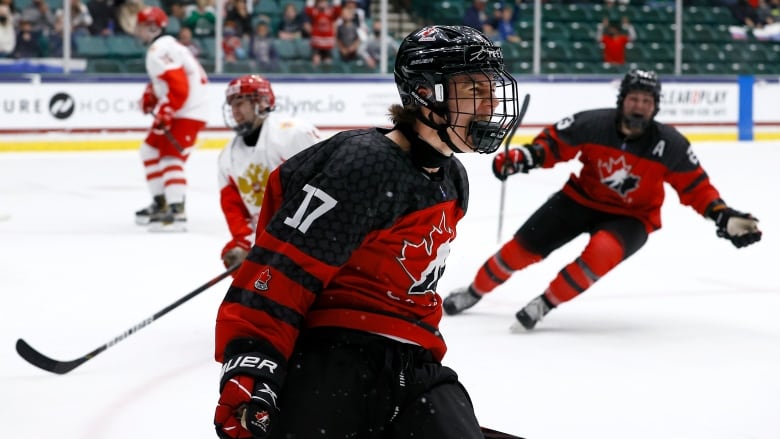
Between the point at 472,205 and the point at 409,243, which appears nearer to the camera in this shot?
the point at 409,243

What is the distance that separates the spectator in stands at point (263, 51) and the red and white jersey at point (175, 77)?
3.69 metres

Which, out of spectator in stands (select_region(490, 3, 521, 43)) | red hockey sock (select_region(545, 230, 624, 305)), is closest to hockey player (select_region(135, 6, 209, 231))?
red hockey sock (select_region(545, 230, 624, 305))

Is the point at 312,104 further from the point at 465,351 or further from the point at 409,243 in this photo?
the point at 409,243

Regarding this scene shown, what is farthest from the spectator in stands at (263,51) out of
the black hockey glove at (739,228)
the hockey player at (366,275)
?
the hockey player at (366,275)

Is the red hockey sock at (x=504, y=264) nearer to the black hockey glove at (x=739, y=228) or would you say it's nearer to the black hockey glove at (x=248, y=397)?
the black hockey glove at (x=739, y=228)

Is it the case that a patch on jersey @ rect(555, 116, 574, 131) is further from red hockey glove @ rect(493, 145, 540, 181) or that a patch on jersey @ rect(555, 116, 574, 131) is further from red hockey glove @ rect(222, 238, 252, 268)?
red hockey glove @ rect(222, 238, 252, 268)

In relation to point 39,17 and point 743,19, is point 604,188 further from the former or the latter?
point 743,19

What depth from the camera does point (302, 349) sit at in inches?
72.4

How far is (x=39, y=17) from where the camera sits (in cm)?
948

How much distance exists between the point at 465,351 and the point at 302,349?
2038 millimetres

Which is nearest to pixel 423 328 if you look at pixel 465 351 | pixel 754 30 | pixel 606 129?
pixel 465 351

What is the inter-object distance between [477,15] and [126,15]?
3660 mm

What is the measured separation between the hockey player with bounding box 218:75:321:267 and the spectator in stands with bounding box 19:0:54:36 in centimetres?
599

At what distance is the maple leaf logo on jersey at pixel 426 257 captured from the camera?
1.89 meters
